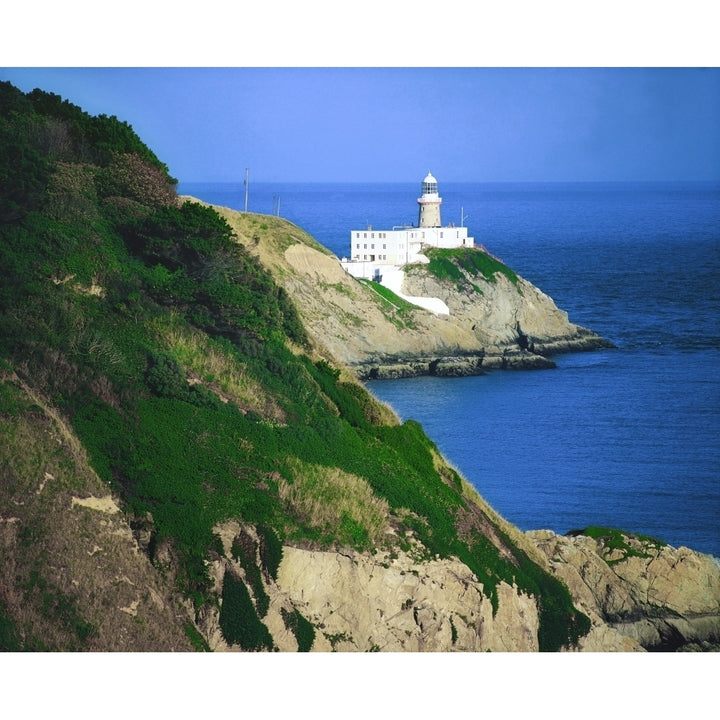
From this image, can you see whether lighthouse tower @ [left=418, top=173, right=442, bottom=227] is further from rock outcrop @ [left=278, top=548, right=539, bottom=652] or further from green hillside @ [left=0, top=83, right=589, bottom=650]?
rock outcrop @ [left=278, top=548, right=539, bottom=652]

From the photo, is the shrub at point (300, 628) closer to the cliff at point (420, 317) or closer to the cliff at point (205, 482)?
the cliff at point (205, 482)

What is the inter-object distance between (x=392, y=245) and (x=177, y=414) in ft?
134

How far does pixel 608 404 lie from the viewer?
42000 mm

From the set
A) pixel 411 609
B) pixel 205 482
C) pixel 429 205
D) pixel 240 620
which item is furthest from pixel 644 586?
pixel 429 205

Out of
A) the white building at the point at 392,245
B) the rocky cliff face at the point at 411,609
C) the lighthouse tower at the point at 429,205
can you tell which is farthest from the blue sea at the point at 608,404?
the lighthouse tower at the point at 429,205

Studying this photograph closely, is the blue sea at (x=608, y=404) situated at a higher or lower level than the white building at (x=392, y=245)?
lower

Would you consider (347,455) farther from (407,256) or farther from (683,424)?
(407,256)

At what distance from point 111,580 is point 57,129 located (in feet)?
32.8

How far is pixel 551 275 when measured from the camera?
76875 mm

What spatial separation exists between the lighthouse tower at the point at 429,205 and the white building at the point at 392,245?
41 millimetres

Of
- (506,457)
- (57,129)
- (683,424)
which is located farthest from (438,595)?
(683,424)

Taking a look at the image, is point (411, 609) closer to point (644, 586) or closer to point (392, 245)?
point (644, 586)

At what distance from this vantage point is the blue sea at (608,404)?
2925 centimetres

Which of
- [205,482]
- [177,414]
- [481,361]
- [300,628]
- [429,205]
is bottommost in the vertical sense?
[300,628]
